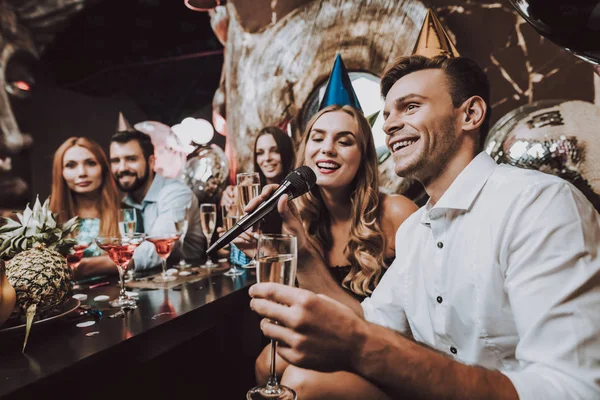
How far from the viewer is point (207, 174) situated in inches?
137

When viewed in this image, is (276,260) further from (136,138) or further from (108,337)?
(136,138)

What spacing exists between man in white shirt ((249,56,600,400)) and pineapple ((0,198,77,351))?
70cm

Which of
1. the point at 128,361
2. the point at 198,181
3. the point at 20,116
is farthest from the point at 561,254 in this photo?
the point at 20,116

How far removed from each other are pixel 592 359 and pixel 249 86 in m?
3.36

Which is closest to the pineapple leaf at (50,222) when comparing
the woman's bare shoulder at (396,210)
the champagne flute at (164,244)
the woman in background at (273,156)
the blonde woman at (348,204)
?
the champagne flute at (164,244)

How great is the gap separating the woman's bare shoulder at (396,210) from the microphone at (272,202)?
3.45ft

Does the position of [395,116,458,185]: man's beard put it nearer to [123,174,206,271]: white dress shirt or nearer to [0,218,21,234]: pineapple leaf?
[0,218,21,234]: pineapple leaf

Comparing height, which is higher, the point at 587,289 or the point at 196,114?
the point at 196,114

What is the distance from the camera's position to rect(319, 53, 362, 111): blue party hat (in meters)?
2.73

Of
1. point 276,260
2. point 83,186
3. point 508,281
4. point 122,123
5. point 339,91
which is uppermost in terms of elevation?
point 122,123

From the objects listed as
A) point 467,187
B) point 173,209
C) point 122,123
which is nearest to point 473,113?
point 467,187

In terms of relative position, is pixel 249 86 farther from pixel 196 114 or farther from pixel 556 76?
pixel 556 76

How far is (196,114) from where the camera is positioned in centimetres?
394

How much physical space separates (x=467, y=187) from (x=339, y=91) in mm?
1741
